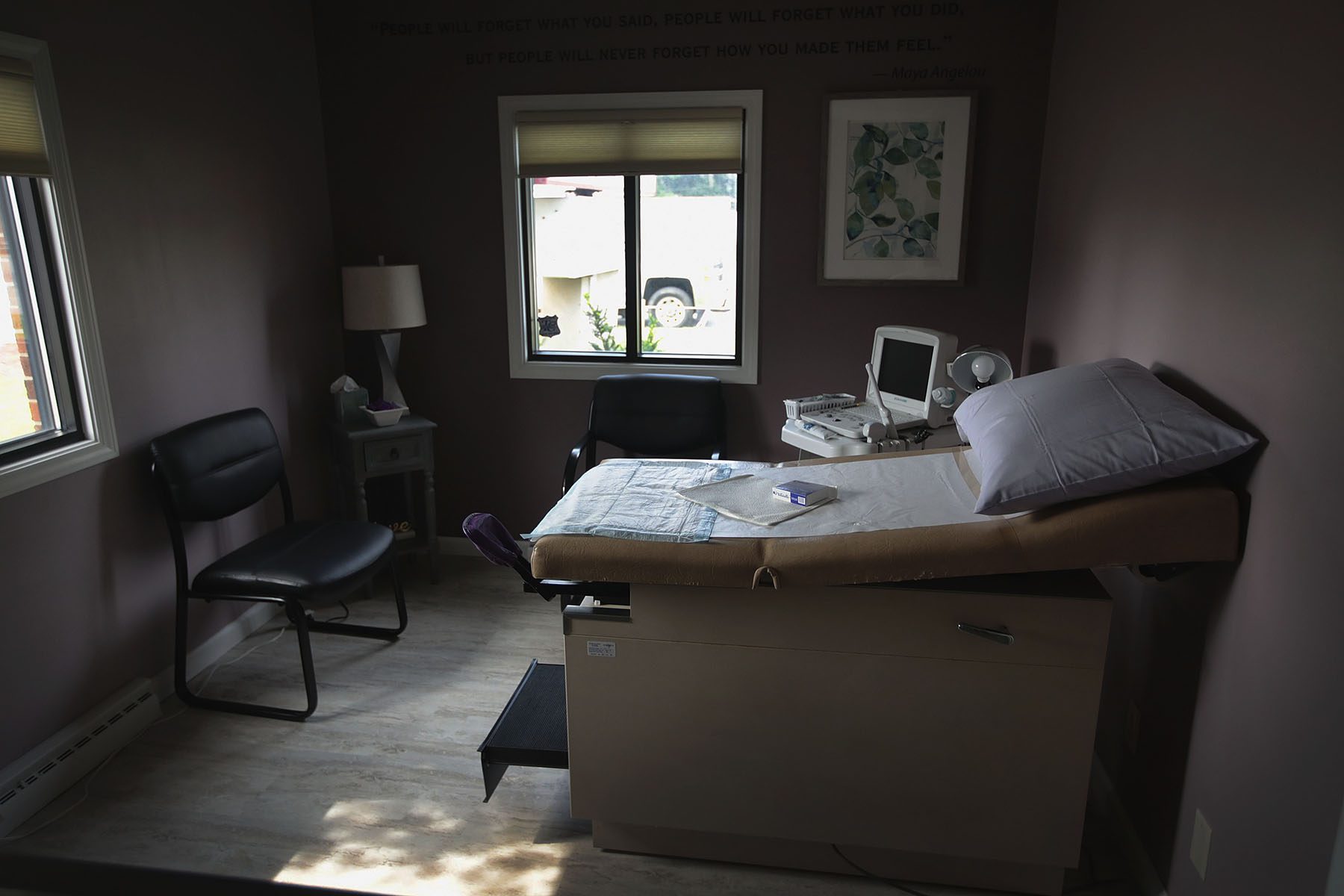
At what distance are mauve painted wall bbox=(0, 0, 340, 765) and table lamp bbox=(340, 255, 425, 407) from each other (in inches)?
10.8

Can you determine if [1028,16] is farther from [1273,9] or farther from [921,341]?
[1273,9]

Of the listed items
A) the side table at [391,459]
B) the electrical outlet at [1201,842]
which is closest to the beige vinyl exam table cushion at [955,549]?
the electrical outlet at [1201,842]

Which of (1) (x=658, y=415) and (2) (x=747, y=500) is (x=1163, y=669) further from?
(1) (x=658, y=415)

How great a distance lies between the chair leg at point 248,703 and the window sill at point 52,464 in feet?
1.75

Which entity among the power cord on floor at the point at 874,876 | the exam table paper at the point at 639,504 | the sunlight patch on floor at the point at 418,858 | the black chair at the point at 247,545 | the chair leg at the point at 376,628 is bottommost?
the sunlight patch on floor at the point at 418,858

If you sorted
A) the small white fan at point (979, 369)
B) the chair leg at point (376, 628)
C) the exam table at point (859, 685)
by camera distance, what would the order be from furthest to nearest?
the chair leg at point (376, 628) < the small white fan at point (979, 369) < the exam table at point (859, 685)

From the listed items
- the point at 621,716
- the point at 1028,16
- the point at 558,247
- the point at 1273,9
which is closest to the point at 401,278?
the point at 558,247

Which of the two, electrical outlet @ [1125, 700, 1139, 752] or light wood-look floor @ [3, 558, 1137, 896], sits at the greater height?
electrical outlet @ [1125, 700, 1139, 752]

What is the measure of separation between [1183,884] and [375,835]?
1.97 metres

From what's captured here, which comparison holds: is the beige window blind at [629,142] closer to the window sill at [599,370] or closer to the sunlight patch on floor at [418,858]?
the window sill at [599,370]

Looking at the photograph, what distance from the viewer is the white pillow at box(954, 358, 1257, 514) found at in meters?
1.73

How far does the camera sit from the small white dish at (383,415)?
3.71 metres

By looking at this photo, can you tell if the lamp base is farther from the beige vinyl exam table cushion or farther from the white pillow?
the white pillow

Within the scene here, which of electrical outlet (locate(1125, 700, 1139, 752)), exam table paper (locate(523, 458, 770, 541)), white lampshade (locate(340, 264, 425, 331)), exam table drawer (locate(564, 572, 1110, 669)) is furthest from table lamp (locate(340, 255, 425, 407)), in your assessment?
electrical outlet (locate(1125, 700, 1139, 752))
